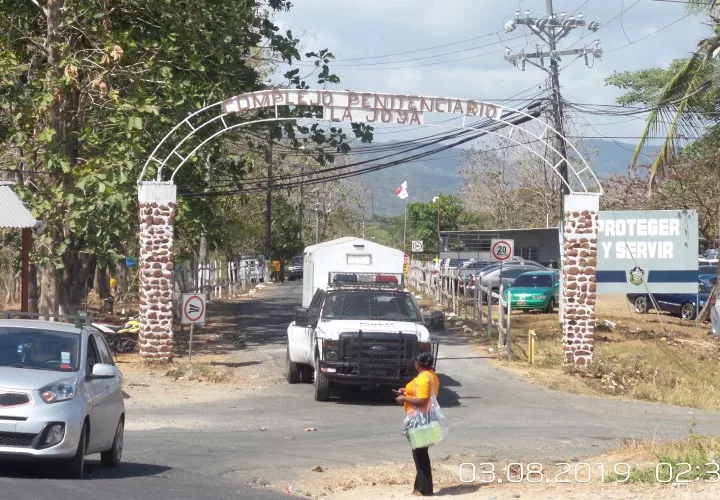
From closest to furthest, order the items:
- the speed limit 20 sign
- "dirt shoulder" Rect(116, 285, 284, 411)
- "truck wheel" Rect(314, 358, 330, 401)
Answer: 1. "truck wheel" Rect(314, 358, 330, 401)
2. "dirt shoulder" Rect(116, 285, 284, 411)
3. the speed limit 20 sign

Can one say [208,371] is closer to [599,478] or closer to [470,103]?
[470,103]

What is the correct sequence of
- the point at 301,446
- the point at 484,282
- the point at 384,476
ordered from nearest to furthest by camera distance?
the point at 384,476 → the point at 301,446 → the point at 484,282

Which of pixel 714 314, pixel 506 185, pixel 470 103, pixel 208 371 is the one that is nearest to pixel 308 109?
pixel 470 103

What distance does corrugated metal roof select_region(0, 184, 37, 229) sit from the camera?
2148 centimetres

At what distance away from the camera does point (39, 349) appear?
37.6 feet

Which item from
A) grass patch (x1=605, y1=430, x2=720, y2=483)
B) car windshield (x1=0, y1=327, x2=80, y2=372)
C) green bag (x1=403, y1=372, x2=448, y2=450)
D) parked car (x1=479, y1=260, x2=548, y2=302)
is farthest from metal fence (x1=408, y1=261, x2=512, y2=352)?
car windshield (x1=0, y1=327, x2=80, y2=372)

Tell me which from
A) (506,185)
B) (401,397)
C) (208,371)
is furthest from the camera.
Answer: (506,185)

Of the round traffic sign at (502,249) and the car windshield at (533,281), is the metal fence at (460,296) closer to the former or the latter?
the round traffic sign at (502,249)

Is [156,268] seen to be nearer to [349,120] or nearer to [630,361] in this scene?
[349,120]

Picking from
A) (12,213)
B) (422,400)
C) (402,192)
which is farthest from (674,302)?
(422,400)

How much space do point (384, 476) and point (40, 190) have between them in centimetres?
1701

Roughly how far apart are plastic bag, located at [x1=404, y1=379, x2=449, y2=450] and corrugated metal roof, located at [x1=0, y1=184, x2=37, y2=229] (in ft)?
41.2

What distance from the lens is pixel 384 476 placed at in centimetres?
1295
